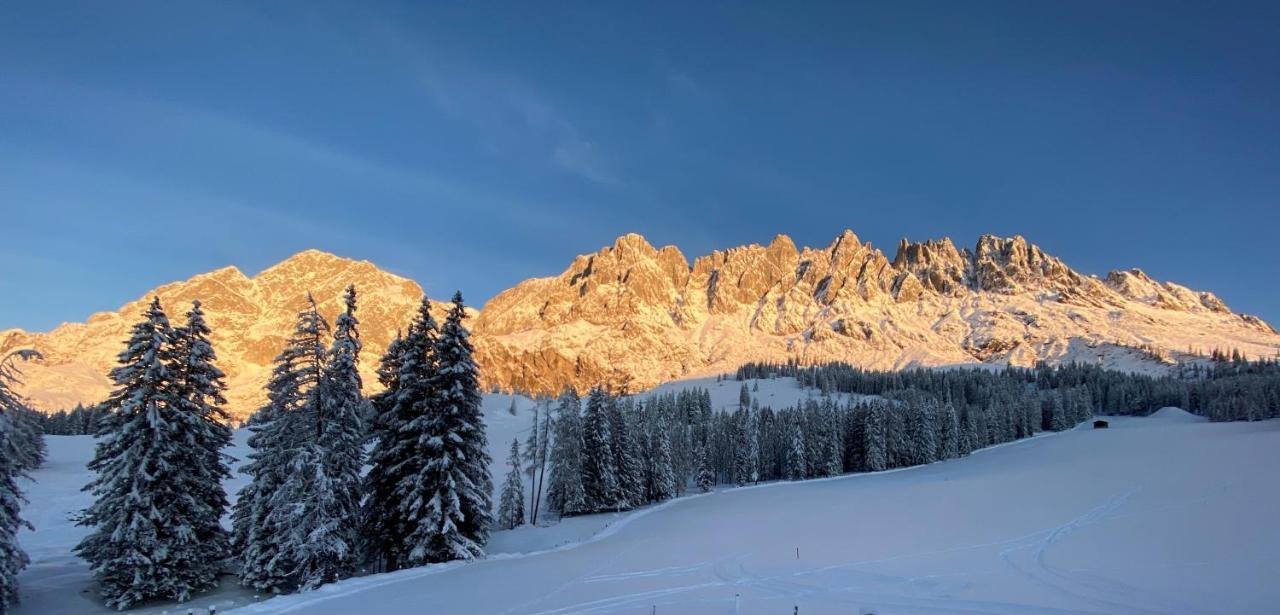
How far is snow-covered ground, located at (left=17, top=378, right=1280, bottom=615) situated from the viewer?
17.7 m

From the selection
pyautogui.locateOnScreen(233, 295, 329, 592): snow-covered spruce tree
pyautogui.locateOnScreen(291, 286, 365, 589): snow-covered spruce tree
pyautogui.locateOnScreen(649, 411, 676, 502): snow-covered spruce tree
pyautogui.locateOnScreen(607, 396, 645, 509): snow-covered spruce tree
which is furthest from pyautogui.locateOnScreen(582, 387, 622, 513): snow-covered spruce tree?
pyautogui.locateOnScreen(233, 295, 329, 592): snow-covered spruce tree

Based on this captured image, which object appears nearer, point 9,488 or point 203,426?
point 9,488

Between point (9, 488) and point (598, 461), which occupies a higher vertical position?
point (9, 488)

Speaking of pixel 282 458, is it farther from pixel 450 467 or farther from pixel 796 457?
pixel 796 457

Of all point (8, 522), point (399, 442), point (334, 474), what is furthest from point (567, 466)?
point (8, 522)

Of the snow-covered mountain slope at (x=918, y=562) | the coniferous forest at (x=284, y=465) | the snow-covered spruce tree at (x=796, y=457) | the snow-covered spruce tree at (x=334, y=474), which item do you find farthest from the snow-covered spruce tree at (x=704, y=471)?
the snow-covered spruce tree at (x=334, y=474)

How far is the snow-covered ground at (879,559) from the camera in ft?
58.0

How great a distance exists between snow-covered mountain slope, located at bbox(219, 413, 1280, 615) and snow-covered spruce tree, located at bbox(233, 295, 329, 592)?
5.72m

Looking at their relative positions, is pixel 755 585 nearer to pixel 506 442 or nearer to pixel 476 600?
pixel 476 600

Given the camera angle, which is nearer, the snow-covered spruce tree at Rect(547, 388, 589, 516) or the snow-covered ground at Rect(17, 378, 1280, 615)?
the snow-covered ground at Rect(17, 378, 1280, 615)

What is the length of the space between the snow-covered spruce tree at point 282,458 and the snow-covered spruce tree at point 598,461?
38706 mm

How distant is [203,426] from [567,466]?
39.9 m

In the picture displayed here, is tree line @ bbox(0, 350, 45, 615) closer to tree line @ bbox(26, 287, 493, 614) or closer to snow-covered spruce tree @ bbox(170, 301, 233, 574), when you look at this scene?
tree line @ bbox(26, 287, 493, 614)

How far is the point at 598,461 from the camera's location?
63.9 meters
